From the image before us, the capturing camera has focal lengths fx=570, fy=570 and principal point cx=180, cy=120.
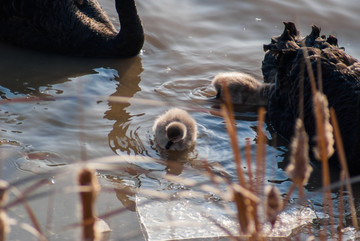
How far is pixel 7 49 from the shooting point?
21.3 ft

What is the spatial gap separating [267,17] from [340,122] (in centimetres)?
304

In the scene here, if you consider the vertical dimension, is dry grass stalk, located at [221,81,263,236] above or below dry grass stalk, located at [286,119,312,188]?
below

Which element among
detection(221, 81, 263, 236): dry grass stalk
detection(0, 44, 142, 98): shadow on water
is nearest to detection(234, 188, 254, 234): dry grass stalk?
detection(221, 81, 263, 236): dry grass stalk

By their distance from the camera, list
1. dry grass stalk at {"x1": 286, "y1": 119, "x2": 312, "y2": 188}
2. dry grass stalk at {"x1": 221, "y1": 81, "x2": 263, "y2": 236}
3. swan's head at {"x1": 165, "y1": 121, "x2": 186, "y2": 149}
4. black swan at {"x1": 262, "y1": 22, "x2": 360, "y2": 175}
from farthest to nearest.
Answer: black swan at {"x1": 262, "y1": 22, "x2": 360, "y2": 175}
swan's head at {"x1": 165, "y1": 121, "x2": 186, "y2": 149}
dry grass stalk at {"x1": 221, "y1": 81, "x2": 263, "y2": 236}
dry grass stalk at {"x1": 286, "y1": 119, "x2": 312, "y2": 188}

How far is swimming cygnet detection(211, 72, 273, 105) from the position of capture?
17.9 ft

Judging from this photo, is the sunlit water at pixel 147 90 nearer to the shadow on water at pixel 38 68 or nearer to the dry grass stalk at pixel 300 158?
the shadow on water at pixel 38 68

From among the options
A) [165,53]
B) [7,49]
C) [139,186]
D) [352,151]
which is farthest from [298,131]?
[7,49]

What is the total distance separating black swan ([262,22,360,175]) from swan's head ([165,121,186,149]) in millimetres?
1025

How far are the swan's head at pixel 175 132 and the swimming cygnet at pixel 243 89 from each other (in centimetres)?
106

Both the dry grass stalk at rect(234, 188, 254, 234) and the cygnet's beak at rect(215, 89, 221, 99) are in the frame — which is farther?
the cygnet's beak at rect(215, 89, 221, 99)

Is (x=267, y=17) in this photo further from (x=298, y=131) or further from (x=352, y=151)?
(x=298, y=131)

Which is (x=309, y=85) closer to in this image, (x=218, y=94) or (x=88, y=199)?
(x=218, y=94)

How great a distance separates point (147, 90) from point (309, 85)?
64.8 inches

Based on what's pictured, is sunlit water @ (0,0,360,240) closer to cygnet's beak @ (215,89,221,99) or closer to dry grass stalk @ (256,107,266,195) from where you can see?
cygnet's beak @ (215,89,221,99)
